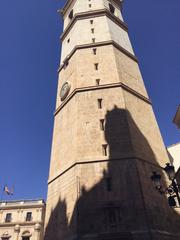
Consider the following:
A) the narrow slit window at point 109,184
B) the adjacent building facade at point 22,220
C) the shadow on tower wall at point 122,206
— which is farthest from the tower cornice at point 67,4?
the adjacent building facade at point 22,220

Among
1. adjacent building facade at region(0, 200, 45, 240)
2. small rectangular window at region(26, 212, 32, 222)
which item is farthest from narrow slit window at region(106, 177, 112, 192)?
small rectangular window at region(26, 212, 32, 222)

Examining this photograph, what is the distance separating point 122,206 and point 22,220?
30080 millimetres

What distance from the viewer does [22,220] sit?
39406mm

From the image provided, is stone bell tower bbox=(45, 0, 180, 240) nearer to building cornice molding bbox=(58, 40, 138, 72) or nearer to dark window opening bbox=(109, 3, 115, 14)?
building cornice molding bbox=(58, 40, 138, 72)

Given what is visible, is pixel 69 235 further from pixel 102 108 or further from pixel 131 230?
pixel 102 108

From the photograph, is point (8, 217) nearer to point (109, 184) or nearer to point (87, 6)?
point (109, 184)

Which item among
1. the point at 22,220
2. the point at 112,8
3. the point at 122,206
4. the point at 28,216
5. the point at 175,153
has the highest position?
the point at 112,8

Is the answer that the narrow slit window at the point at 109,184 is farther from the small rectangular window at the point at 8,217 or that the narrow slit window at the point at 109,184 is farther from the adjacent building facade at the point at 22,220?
the small rectangular window at the point at 8,217

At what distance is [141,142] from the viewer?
18797 millimetres

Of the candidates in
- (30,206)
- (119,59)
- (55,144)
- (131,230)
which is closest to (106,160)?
(131,230)

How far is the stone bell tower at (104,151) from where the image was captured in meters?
14.8

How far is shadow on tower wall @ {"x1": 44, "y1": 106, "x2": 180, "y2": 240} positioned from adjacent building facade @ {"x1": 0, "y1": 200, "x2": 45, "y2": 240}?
75.1ft

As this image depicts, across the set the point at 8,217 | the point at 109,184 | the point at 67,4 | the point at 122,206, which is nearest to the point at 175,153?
the point at 109,184

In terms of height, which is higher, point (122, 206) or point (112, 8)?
point (112, 8)
